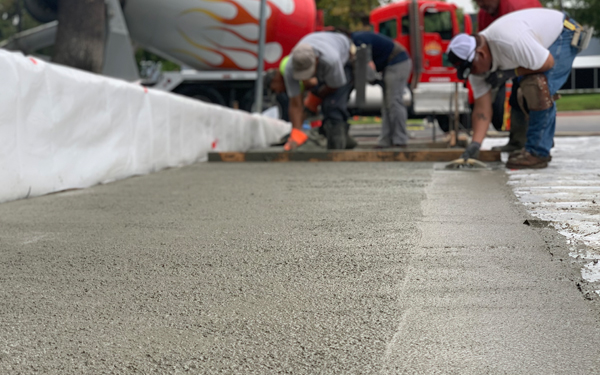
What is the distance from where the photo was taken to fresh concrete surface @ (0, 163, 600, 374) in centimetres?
136

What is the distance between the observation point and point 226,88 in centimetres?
1350

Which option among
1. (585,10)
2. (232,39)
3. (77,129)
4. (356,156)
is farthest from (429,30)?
(585,10)

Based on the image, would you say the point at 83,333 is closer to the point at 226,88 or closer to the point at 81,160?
the point at 81,160

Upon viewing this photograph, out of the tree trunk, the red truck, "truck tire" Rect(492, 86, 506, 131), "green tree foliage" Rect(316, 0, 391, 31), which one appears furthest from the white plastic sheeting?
"green tree foliage" Rect(316, 0, 391, 31)

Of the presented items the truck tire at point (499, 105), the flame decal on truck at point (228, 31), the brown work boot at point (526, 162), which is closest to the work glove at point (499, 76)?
the brown work boot at point (526, 162)

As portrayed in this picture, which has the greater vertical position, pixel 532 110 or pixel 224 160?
pixel 532 110

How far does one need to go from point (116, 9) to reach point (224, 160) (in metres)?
5.36

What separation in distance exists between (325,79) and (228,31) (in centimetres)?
665

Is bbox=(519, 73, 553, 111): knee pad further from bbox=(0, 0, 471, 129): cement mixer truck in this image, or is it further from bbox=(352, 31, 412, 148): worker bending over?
bbox=(0, 0, 471, 129): cement mixer truck

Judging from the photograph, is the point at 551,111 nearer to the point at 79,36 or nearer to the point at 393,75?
the point at 393,75

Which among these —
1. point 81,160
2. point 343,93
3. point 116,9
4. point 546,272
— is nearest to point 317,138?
point 343,93

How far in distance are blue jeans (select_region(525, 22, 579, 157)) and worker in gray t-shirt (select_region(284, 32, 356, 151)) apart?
85.1 inches

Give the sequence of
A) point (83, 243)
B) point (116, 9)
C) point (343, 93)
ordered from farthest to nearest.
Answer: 1. point (116, 9)
2. point (343, 93)
3. point (83, 243)

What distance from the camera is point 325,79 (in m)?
6.60
